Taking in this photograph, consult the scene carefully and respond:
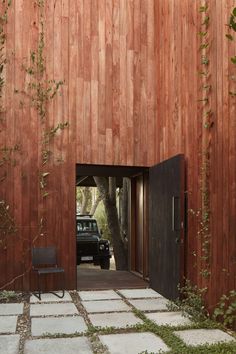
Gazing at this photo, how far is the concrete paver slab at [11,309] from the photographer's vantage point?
17.5ft

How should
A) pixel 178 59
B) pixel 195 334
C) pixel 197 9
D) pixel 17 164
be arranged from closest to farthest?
pixel 195 334 < pixel 197 9 < pixel 178 59 < pixel 17 164

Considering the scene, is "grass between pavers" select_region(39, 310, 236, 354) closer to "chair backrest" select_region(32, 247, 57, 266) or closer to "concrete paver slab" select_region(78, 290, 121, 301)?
"concrete paver slab" select_region(78, 290, 121, 301)

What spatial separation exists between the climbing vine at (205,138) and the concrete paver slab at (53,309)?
5.91 feet

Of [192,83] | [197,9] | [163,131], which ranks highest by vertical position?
[197,9]

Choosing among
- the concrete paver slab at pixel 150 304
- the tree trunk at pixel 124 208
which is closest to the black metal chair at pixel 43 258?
the concrete paver slab at pixel 150 304

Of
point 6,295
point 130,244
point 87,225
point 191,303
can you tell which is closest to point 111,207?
point 87,225

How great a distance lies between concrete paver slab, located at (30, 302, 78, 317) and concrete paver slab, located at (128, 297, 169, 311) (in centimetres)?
87

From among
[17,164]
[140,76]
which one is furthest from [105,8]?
[17,164]

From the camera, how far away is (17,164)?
6.75 m

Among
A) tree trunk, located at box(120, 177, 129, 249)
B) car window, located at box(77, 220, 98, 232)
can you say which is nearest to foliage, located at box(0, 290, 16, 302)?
tree trunk, located at box(120, 177, 129, 249)

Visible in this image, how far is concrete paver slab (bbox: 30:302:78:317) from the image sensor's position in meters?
5.32

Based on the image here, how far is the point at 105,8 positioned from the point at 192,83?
8.14ft

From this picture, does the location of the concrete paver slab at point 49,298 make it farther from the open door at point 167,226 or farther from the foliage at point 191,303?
the foliage at point 191,303

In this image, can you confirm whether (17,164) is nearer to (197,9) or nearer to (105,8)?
(105,8)
